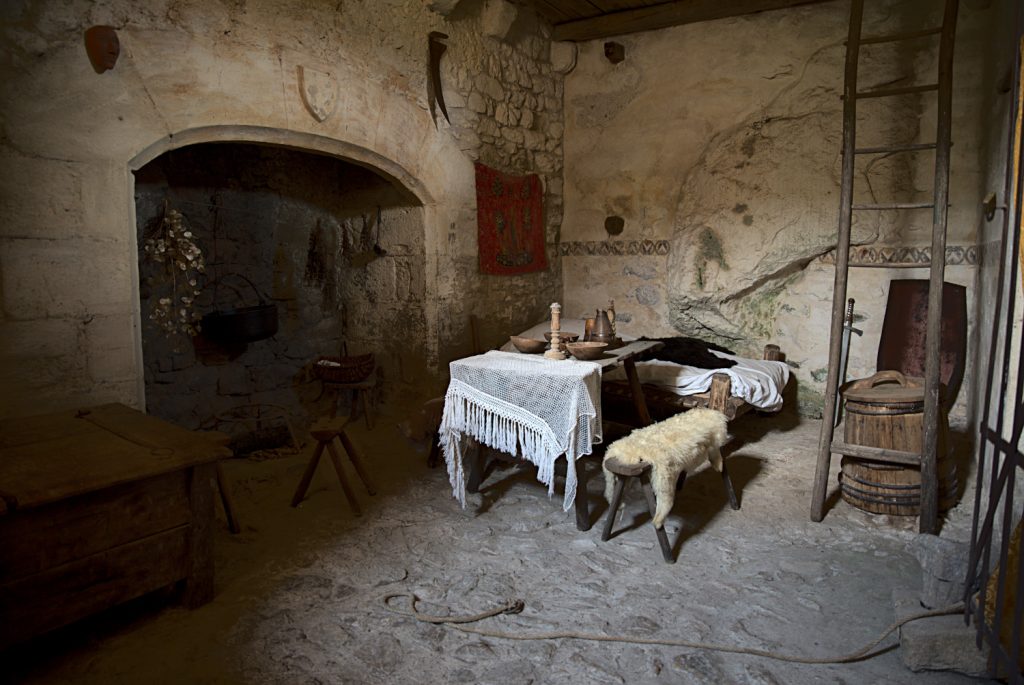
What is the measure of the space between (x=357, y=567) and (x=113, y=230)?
1.92 meters

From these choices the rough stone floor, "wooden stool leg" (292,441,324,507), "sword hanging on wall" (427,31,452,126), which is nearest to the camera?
the rough stone floor

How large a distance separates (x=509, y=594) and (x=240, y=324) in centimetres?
297

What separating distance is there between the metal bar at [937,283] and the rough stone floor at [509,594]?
0.78ft

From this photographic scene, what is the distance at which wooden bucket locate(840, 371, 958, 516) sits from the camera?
3.34 metres

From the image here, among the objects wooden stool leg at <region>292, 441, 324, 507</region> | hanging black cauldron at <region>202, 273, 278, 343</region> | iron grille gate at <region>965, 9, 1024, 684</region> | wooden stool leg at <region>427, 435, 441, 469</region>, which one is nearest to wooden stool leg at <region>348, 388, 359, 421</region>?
hanging black cauldron at <region>202, 273, 278, 343</region>

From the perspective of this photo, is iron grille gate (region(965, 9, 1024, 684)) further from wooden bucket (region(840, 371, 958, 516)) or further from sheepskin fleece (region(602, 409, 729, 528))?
sheepskin fleece (region(602, 409, 729, 528))

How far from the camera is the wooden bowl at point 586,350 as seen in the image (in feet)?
11.7

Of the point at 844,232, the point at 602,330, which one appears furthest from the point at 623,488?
the point at 844,232

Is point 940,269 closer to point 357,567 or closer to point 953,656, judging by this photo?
point 953,656

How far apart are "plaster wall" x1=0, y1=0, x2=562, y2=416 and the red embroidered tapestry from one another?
374 millimetres

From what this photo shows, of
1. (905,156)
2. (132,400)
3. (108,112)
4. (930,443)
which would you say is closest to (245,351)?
(132,400)

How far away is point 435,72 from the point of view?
184 inches

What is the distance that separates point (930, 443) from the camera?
318cm

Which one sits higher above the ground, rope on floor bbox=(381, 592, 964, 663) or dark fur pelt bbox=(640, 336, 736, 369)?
dark fur pelt bbox=(640, 336, 736, 369)
